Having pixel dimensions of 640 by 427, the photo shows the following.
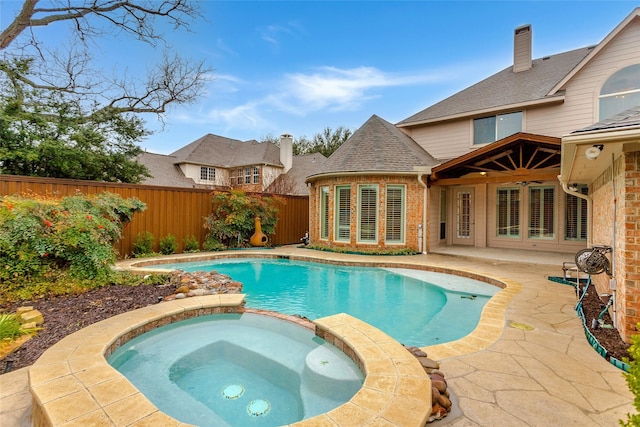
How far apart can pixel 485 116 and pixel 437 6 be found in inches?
168

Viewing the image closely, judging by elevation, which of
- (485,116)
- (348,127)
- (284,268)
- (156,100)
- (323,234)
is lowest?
(284,268)

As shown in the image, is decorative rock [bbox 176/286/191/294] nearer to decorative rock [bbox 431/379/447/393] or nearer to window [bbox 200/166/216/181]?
decorative rock [bbox 431/379/447/393]

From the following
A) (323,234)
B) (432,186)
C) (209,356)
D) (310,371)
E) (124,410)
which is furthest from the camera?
(323,234)

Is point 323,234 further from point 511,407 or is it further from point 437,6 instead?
point 511,407

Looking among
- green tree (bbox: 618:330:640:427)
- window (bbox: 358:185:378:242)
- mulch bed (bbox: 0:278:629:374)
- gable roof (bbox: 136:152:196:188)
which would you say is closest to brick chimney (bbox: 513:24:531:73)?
window (bbox: 358:185:378:242)

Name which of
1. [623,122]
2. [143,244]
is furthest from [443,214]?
[143,244]

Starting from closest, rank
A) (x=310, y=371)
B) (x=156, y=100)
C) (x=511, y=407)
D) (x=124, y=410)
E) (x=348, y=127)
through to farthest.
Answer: (x=124, y=410) < (x=511, y=407) < (x=310, y=371) < (x=156, y=100) < (x=348, y=127)

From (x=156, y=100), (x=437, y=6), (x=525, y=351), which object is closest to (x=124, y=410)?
(x=525, y=351)

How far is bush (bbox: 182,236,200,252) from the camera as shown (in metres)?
11.0

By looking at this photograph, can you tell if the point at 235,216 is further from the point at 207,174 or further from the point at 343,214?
the point at 207,174

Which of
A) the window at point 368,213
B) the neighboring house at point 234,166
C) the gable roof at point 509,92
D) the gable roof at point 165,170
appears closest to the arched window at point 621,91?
the gable roof at point 509,92

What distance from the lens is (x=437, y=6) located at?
34.8ft

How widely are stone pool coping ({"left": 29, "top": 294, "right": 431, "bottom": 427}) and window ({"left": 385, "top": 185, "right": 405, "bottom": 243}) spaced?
7569 millimetres

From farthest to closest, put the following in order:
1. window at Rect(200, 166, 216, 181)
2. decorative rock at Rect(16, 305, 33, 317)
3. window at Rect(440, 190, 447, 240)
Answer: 1. window at Rect(200, 166, 216, 181)
2. window at Rect(440, 190, 447, 240)
3. decorative rock at Rect(16, 305, 33, 317)
